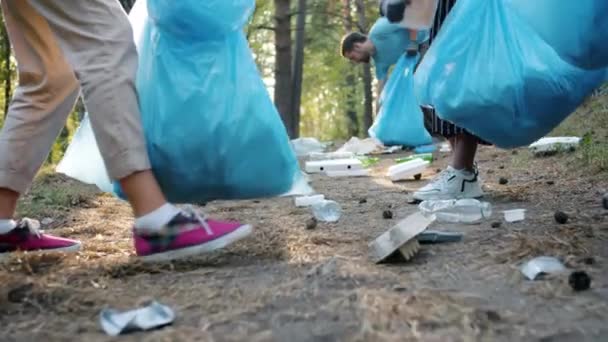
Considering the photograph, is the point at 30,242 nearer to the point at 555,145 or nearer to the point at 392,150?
the point at 555,145

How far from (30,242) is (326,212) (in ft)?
3.32

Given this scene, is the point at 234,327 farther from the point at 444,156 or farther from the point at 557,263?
the point at 444,156

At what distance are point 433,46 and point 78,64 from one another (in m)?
1.14

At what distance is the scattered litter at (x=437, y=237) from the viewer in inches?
77.9

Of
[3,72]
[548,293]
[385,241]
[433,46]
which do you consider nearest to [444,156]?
[433,46]

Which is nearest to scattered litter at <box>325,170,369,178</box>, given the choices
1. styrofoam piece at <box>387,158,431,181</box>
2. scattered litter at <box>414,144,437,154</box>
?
styrofoam piece at <box>387,158,431,181</box>

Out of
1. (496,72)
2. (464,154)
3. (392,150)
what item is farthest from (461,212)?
(392,150)

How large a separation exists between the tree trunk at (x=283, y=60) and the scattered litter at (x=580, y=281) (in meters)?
6.75

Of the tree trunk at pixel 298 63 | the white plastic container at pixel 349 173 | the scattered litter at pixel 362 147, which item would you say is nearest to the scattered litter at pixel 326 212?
the white plastic container at pixel 349 173

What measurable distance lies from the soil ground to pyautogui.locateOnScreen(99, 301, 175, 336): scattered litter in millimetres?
21

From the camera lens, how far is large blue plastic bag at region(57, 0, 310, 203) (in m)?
1.92

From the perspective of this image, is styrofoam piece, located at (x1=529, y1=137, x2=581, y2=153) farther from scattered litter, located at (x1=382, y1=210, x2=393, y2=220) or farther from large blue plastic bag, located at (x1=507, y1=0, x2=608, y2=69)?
large blue plastic bag, located at (x1=507, y1=0, x2=608, y2=69)

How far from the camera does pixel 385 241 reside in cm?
181

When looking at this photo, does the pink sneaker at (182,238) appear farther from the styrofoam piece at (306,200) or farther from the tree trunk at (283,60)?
the tree trunk at (283,60)
